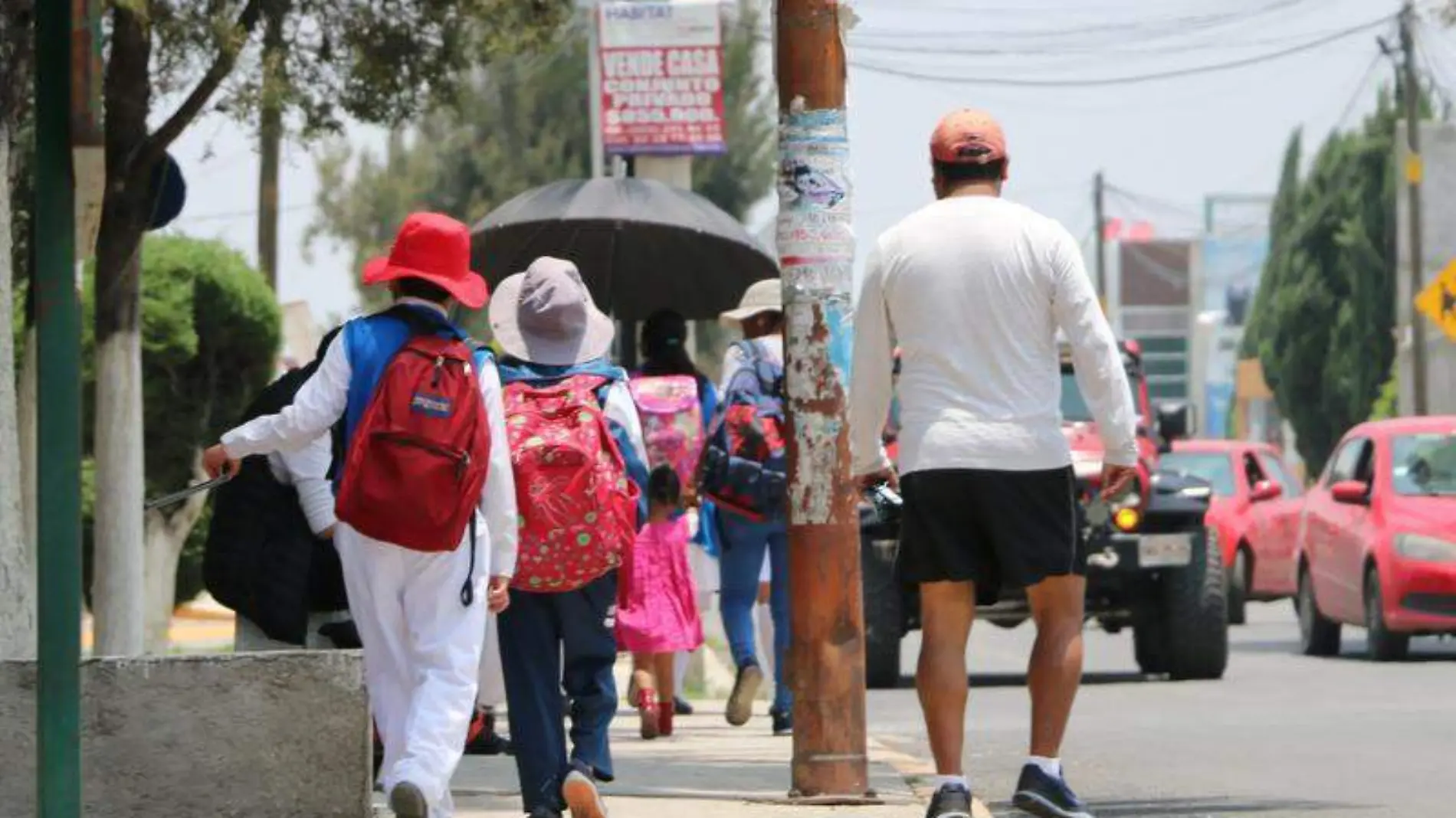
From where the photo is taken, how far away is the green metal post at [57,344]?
647 cm

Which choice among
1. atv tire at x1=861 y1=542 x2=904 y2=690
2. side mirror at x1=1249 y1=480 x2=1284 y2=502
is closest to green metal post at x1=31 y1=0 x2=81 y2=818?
atv tire at x1=861 y1=542 x2=904 y2=690

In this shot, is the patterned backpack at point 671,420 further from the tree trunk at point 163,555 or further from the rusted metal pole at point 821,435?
the tree trunk at point 163,555

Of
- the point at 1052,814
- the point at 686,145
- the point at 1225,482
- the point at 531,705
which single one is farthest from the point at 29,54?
the point at 1225,482

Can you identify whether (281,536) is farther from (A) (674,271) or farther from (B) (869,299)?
(A) (674,271)

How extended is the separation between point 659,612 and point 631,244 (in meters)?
3.66

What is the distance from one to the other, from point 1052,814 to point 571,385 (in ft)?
5.83

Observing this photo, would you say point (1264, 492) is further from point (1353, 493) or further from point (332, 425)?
point (332, 425)

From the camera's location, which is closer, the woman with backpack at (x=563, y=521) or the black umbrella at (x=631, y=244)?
the woman with backpack at (x=563, y=521)

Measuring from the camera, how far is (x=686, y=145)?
23.4 meters

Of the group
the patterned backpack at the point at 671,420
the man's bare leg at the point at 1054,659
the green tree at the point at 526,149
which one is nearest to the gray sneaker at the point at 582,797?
the man's bare leg at the point at 1054,659

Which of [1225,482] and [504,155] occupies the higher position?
[504,155]

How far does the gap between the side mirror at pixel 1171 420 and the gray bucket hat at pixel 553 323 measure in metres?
9.25

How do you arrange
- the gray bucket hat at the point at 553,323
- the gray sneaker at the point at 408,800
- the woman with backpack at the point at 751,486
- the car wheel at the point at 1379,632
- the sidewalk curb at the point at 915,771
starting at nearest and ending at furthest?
the gray sneaker at the point at 408,800, the gray bucket hat at the point at 553,323, the sidewalk curb at the point at 915,771, the woman with backpack at the point at 751,486, the car wheel at the point at 1379,632

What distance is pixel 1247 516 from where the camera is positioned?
28.3m
